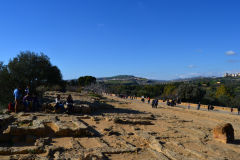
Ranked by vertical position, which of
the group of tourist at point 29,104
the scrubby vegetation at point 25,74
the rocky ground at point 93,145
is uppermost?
the scrubby vegetation at point 25,74

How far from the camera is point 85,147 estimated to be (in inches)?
286

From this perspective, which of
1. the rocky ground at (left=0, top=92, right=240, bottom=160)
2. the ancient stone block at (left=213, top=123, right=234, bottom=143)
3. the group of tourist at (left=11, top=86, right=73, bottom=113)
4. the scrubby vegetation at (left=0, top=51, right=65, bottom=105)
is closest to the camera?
the rocky ground at (left=0, top=92, right=240, bottom=160)

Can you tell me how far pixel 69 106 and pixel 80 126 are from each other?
5038 mm

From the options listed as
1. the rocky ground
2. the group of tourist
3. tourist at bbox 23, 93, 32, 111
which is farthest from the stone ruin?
tourist at bbox 23, 93, 32, 111

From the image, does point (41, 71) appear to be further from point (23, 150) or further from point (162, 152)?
point (162, 152)

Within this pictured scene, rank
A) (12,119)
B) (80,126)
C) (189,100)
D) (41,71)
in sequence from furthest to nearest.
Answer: (189,100), (41,71), (12,119), (80,126)

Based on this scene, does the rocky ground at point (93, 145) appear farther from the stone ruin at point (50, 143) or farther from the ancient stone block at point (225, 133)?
the ancient stone block at point (225, 133)

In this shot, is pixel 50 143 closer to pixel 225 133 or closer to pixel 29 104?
pixel 29 104

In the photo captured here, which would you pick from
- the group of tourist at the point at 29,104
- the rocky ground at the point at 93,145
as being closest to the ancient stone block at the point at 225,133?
the rocky ground at the point at 93,145

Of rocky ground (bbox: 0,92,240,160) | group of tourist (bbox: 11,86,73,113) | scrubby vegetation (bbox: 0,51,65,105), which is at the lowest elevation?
rocky ground (bbox: 0,92,240,160)

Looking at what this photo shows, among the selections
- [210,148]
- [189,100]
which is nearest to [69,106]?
[210,148]

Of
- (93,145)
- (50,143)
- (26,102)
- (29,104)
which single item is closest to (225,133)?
(93,145)

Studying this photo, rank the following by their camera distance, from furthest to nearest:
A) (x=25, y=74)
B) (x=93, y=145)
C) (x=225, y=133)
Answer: (x=25, y=74), (x=225, y=133), (x=93, y=145)

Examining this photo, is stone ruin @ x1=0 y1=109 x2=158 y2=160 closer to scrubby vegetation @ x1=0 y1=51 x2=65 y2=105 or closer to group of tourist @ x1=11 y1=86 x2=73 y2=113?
group of tourist @ x1=11 y1=86 x2=73 y2=113
